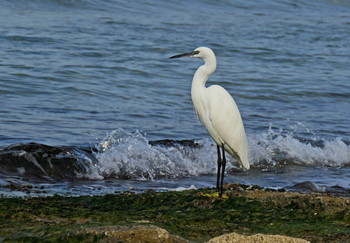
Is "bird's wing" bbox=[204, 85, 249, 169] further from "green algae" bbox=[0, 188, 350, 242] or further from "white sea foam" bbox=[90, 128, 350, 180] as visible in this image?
"white sea foam" bbox=[90, 128, 350, 180]

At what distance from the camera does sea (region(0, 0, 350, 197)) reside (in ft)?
26.9

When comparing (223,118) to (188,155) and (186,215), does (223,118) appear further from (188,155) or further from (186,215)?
(188,155)

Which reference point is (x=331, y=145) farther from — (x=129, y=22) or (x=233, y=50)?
(x=129, y=22)

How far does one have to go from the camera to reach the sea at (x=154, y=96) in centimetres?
819

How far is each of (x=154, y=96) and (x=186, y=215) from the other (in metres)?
7.33

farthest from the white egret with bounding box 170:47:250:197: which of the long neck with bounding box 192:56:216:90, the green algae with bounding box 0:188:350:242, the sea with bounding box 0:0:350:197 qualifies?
the sea with bounding box 0:0:350:197

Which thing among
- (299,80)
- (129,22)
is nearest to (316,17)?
Answer: (129,22)

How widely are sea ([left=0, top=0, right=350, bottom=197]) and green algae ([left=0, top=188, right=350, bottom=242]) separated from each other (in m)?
1.20

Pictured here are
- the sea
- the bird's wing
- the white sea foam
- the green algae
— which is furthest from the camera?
the white sea foam

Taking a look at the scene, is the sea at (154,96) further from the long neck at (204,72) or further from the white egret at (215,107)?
the long neck at (204,72)

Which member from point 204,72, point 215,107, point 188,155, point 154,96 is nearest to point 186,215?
point 215,107

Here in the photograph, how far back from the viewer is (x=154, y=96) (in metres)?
12.2

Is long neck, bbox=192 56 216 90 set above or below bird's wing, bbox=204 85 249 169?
above

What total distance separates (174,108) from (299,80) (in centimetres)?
406
